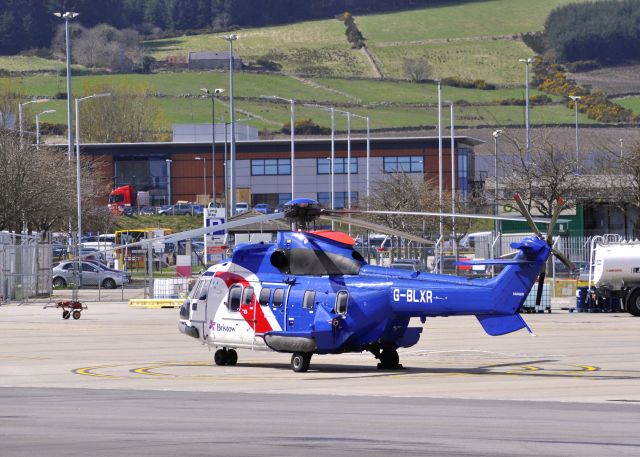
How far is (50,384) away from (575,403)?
9545mm

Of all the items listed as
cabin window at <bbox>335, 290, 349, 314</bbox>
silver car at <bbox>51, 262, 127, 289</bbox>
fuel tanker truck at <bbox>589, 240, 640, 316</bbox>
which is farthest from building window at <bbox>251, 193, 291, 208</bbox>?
cabin window at <bbox>335, 290, 349, 314</bbox>

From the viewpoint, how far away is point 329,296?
24.4m

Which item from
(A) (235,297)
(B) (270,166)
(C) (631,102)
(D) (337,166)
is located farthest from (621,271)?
(C) (631,102)

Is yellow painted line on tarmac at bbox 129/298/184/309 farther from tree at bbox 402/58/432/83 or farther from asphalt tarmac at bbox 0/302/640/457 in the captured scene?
tree at bbox 402/58/432/83

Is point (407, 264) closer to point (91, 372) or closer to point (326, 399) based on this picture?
point (91, 372)

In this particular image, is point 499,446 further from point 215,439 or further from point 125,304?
point 125,304

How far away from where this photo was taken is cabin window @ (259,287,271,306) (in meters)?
25.2

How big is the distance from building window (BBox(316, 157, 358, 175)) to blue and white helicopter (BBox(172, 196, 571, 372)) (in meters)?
80.2

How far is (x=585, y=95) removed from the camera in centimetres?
17612

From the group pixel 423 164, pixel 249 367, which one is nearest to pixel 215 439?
pixel 249 367

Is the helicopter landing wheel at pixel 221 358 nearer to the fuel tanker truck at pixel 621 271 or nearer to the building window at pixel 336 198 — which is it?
the fuel tanker truck at pixel 621 271

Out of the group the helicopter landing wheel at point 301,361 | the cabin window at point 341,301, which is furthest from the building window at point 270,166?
the cabin window at point 341,301

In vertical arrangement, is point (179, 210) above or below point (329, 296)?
above

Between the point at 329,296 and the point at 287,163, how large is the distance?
3346 inches
